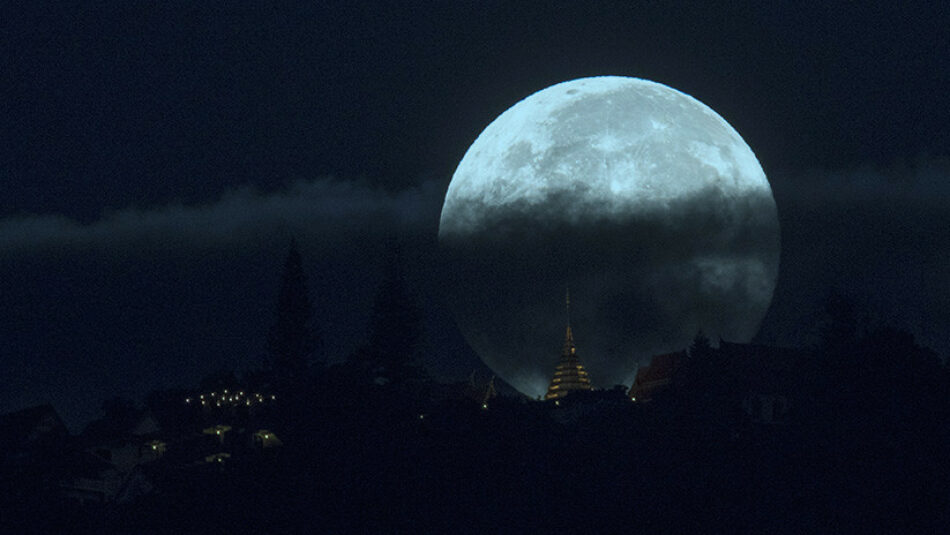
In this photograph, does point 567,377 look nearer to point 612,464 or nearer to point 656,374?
point 656,374

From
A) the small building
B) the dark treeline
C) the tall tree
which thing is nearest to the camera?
the dark treeline

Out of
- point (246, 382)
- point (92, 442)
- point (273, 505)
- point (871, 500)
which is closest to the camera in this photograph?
point (871, 500)

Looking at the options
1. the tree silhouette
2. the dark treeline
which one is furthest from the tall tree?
the dark treeline

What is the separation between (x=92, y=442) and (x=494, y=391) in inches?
1235

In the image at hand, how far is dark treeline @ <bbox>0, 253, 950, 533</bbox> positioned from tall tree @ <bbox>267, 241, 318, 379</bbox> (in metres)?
19.1

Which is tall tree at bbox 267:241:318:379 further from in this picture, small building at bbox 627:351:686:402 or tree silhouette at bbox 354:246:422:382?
small building at bbox 627:351:686:402

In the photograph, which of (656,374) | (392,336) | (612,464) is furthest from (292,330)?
(612,464)

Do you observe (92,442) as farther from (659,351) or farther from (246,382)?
(659,351)

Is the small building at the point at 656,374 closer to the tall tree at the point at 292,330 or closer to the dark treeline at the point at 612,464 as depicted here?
the dark treeline at the point at 612,464

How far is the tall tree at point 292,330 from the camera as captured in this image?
380ft

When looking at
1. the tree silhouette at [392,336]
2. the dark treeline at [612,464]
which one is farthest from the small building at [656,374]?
the tree silhouette at [392,336]

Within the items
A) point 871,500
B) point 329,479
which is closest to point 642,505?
point 871,500

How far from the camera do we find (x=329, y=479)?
269ft

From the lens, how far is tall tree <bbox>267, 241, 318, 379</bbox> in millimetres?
115750
